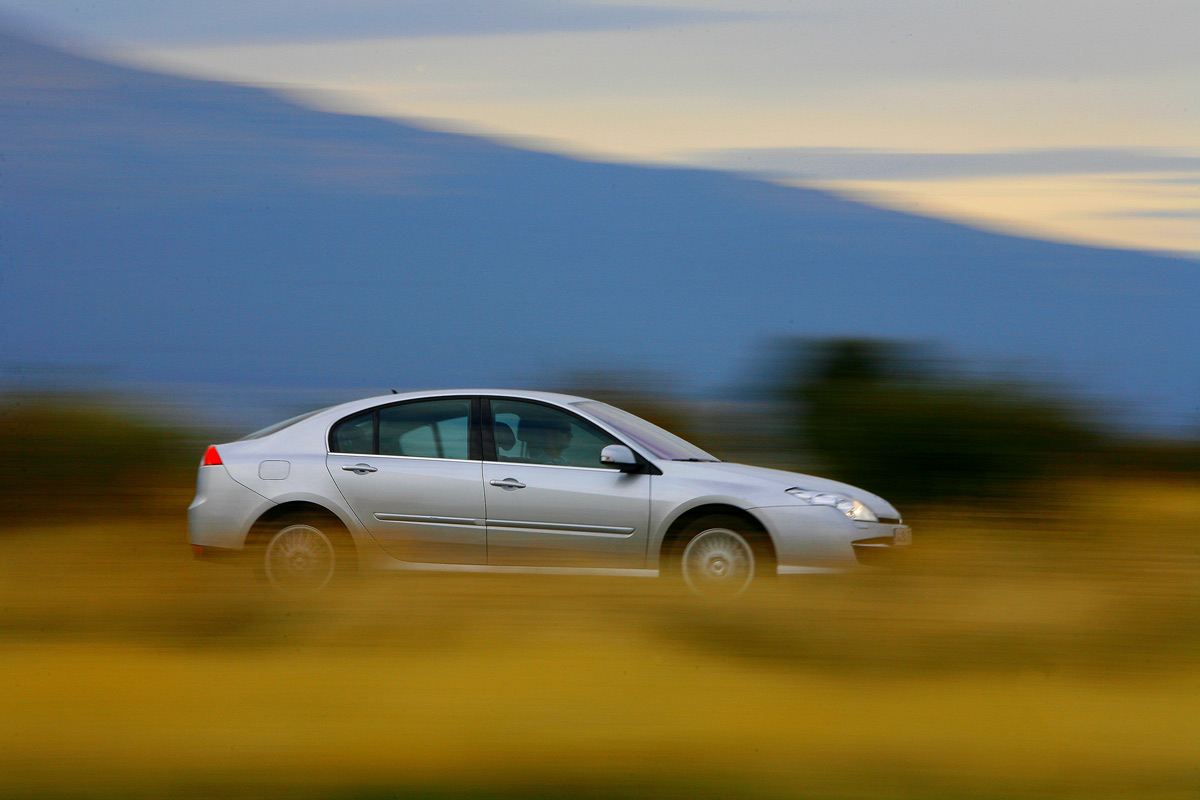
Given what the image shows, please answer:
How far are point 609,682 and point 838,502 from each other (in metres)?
2.26

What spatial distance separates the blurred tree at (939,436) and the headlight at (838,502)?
1898 mm

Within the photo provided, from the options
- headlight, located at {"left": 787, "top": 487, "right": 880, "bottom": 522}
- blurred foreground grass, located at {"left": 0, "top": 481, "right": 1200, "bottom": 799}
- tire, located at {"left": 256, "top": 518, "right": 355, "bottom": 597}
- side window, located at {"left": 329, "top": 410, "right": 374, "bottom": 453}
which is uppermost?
side window, located at {"left": 329, "top": 410, "right": 374, "bottom": 453}

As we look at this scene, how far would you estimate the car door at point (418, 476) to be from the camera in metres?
6.53

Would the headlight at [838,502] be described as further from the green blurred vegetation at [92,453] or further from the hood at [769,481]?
the green blurred vegetation at [92,453]

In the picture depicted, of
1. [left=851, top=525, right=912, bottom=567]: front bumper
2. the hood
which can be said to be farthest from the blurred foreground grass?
the hood

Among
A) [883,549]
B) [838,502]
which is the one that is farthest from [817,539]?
[883,549]

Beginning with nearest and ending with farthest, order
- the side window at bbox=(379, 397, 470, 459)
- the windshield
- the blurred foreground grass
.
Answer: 1. the blurred foreground grass
2. the side window at bbox=(379, 397, 470, 459)
3. the windshield

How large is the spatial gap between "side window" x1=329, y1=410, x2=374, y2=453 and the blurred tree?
3.37 metres

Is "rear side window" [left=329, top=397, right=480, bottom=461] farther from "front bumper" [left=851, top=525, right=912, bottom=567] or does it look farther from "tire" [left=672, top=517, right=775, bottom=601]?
"front bumper" [left=851, top=525, right=912, bottom=567]

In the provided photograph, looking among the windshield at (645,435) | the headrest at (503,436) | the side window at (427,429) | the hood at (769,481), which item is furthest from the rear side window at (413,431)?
the hood at (769,481)

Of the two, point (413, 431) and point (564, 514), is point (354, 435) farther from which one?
→ point (564, 514)

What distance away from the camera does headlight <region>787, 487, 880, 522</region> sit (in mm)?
6566

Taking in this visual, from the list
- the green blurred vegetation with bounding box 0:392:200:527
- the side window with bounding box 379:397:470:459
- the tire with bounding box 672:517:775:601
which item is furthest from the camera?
the green blurred vegetation with bounding box 0:392:200:527

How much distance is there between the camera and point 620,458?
6.57m
